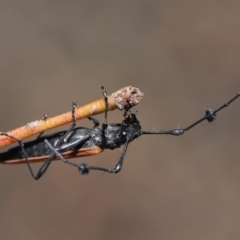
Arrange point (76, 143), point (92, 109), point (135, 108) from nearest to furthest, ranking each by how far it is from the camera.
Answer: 1. point (92, 109)
2. point (76, 143)
3. point (135, 108)

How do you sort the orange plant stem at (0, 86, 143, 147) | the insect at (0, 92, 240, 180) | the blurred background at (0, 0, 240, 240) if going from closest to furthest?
the orange plant stem at (0, 86, 143, 147)
the insect at (0, 92, 240, 180)
the blurred background at (0, 0, 240, 240)

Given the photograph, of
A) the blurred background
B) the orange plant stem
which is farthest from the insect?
the blurred background

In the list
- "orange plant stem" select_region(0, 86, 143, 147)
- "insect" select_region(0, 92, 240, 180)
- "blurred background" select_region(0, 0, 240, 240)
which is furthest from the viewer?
"blurred background" select_region(0, 0, 240, 240)

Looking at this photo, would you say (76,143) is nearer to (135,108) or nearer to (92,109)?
(92,109)

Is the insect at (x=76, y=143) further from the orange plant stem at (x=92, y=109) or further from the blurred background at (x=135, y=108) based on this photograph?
the blurred background at (x=135, y=108)

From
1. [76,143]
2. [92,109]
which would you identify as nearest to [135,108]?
[76,143]

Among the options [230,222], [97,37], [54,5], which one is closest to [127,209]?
[230,222]

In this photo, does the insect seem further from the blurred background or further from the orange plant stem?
the blurred background

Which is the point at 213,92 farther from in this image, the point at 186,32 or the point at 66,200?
the point at 66,200

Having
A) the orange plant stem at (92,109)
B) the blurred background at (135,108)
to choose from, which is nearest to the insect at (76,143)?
the orange plant stem at (92,109)
